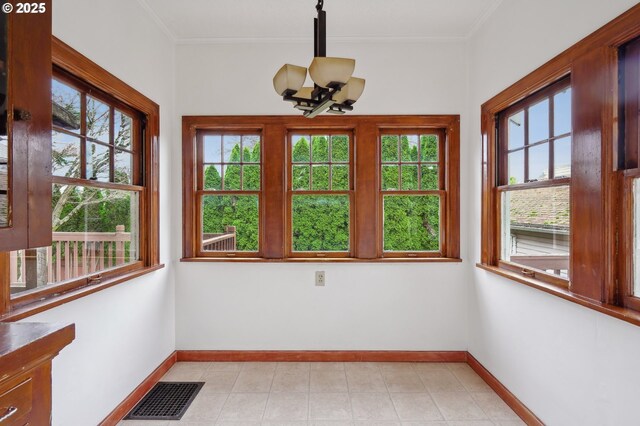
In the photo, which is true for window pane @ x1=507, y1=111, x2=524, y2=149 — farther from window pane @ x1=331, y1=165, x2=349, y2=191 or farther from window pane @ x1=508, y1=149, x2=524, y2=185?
window pane @ x1=331, y1=165, x2=349, y2=191

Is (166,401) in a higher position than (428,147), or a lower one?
lower

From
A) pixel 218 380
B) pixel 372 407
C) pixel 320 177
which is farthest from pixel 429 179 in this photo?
pixel 218 380

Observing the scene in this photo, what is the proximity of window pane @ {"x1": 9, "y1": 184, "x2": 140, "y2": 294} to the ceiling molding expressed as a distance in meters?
1.42

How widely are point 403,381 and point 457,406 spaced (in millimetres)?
459

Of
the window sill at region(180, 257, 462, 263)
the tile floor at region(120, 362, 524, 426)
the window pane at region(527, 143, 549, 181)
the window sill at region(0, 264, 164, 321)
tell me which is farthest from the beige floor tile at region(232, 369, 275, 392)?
the window pane at region(527, 143, 549, 181)

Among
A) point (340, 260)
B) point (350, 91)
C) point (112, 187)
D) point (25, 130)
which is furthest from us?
point (340, 260)

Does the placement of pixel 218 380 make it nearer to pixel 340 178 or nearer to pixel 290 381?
pixel 290 381

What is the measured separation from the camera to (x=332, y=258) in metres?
3.21

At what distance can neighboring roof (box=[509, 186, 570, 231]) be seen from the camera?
6.82ft

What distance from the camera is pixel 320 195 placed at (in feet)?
10.7

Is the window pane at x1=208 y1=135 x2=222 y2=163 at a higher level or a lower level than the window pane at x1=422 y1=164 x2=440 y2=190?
higher

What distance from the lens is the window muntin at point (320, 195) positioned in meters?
3.25

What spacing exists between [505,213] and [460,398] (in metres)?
1.45

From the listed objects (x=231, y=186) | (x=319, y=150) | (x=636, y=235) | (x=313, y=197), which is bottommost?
(x=636, y=235)
